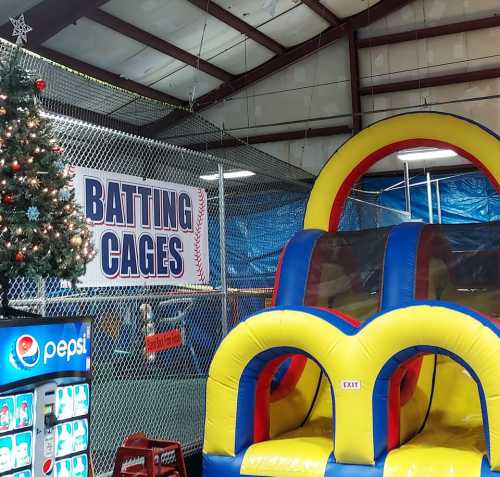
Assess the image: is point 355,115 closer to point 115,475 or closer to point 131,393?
point 131,393

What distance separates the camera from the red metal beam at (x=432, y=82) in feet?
43.0

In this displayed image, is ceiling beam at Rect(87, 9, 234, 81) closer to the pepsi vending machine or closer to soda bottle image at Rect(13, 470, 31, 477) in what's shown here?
the pepsi vending machine

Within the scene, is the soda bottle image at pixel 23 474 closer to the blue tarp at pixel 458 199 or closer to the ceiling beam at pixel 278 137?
the blue tarp at pixel 458 199

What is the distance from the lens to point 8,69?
11.3 ft

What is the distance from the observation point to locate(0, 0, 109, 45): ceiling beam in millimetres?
9328

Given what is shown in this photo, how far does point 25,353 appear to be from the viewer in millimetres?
3127

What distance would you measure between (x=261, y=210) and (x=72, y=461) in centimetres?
761

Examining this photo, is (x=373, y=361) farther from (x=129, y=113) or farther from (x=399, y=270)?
(x=129, y=113)

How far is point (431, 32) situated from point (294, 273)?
9.13 metres

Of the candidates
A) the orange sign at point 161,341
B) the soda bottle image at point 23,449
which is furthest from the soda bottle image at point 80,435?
the orange sign at point 161,341

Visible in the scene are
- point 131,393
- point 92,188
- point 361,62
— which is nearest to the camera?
point 92,188

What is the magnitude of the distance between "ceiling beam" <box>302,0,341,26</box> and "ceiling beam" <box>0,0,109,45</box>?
14.7ft

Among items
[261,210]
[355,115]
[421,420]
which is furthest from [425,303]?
[355,115]

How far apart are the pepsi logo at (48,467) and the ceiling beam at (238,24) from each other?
354 inches
